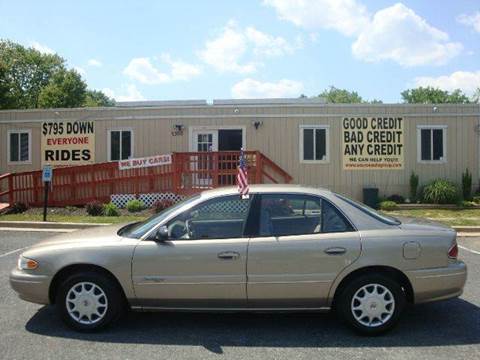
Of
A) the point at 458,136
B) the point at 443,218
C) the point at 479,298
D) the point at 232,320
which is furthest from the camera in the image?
the point at 458,136

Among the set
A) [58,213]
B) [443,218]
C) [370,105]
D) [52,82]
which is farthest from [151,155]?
[52,82]

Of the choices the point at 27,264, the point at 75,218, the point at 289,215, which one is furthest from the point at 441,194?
the point at 27,264

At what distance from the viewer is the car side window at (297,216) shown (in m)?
5.18

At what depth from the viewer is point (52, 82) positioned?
54844 mm

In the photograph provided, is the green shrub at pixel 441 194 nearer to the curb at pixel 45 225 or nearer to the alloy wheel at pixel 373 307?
the curb at pixel 45 225

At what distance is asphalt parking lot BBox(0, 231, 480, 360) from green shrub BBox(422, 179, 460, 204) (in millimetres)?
11279

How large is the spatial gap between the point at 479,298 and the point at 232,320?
322 centimetres

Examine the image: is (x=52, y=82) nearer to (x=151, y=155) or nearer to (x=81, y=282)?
(x=151, y=155)

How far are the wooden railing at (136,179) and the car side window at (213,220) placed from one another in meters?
10.4

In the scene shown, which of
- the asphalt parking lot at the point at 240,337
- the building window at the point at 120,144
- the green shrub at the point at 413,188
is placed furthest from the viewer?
the building window at the point at 120,144

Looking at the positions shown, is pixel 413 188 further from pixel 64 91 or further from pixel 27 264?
pixel 64 91

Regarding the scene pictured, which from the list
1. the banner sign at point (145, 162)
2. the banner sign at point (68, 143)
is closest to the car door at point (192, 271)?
the banner sign at point (145, 162)

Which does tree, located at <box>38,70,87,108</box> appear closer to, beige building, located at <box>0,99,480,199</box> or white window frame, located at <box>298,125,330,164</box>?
beige building, located at <box>0,99,480,199</box>

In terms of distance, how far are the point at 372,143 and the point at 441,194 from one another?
286 cm
